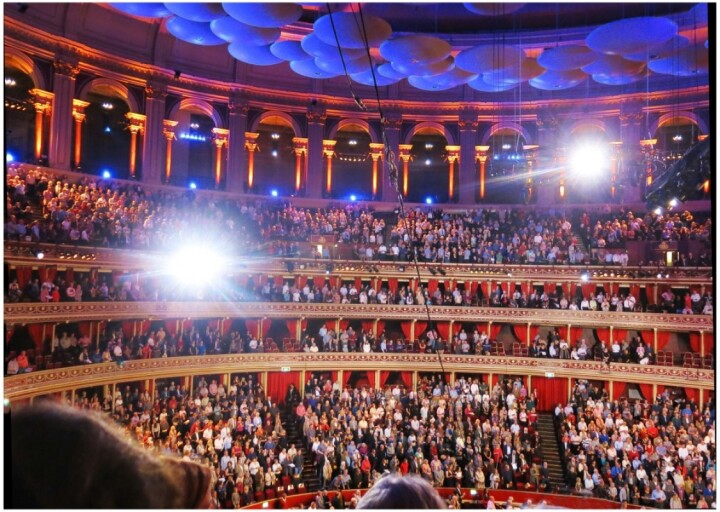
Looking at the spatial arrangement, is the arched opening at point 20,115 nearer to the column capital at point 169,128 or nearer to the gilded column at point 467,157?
the column capital at point 169,128

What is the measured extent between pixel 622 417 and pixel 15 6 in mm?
20698

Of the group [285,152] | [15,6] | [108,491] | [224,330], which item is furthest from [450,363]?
[108,491]

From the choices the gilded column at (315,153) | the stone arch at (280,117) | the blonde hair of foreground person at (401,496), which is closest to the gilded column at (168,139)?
the stone arch at (280,117)

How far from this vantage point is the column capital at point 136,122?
21844 mm

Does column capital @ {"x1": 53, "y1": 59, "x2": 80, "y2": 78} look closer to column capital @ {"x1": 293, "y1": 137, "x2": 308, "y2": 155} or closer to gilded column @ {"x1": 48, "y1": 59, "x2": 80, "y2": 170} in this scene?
gilded column @ {"x1": 48, "y1": 59, "x2": 80, "y2": 170}

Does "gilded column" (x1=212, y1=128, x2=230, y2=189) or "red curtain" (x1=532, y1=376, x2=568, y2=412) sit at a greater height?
"gilded column" (x1=212, y1=128, x2=230, y2=189)

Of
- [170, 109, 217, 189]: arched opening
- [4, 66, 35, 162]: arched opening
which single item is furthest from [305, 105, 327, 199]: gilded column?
[4, 66, 35, 162]: arched opening

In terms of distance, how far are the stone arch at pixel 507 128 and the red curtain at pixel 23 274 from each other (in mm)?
18222

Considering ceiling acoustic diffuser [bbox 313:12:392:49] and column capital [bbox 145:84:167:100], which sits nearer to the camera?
ceiling acoustic diffuser [bbox 313:12:392:49]

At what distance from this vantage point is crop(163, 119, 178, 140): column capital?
891 inches

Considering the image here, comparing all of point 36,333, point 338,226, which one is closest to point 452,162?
point 338,226

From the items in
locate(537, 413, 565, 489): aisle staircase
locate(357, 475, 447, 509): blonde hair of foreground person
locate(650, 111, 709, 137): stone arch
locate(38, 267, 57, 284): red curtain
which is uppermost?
locate(650, 111, 709, 137): stone arch

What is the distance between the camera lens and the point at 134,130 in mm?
22031

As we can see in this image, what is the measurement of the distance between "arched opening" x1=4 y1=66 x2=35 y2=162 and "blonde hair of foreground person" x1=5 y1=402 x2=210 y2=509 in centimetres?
2064
